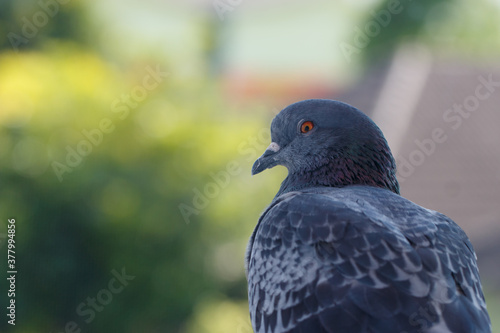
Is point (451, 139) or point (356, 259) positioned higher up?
point (451, 139)

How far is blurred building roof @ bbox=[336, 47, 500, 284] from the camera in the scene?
12227mm

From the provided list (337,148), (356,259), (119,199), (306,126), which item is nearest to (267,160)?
(306,126)

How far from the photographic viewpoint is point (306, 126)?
2.87 metres

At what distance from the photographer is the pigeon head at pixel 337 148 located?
9.12ft

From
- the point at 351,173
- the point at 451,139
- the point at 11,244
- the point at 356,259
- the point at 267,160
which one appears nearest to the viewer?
the point at 356,259

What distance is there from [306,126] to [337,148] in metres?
0.19

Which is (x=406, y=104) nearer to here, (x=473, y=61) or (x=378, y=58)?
(x=473, y=61)

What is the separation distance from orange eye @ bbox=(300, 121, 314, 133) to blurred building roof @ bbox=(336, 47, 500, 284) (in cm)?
908

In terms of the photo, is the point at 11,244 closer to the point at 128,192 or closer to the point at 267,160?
the point at 128,192

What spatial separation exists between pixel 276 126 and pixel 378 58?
1928 cm

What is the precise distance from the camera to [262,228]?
249 cm

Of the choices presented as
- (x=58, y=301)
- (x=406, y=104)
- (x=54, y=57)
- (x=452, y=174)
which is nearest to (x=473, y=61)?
(x=406, y=104)

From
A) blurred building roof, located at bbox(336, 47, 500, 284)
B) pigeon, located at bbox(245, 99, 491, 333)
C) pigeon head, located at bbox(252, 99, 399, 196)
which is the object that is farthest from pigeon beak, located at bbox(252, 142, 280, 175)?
blurred building roof, located at bbox(336, 47, 500, 284)

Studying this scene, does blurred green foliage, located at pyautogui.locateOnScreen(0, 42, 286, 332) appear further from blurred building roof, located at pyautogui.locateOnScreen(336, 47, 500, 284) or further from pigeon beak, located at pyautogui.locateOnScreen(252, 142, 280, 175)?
blurred building roof, located at pyautogui.locateOnScreen(336, 47, 500, 284)
